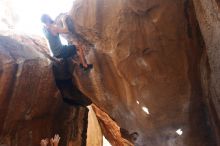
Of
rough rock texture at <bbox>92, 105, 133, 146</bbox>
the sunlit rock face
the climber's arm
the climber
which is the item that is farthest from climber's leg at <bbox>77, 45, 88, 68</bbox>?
rough rock texture at <bbox>92, 105, 133, 146</bbox>

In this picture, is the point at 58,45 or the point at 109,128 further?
the point at 109,128

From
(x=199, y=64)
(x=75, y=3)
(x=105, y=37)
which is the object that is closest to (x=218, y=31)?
(x=199, y=64)

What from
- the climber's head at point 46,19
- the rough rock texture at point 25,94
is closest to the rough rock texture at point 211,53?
the climber's head at point 46,19

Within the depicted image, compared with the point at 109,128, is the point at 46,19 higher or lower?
higher

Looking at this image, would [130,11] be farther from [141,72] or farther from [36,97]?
[36,97]

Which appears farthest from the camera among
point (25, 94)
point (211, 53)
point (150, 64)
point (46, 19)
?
point (25, 94)

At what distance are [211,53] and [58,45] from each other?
5016mm

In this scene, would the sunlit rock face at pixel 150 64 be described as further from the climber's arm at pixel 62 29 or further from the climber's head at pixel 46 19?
the climber's head at pixel 46 19

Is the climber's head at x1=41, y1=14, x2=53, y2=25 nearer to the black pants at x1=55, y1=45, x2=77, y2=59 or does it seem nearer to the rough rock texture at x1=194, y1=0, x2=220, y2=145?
the black pants at x1=55, y1=45, x2=77, y2=59

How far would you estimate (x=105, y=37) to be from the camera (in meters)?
7.59

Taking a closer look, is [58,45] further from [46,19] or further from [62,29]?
[46,19]

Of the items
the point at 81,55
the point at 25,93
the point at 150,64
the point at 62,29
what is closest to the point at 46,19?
the point at 62,29

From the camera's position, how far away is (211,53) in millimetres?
5195

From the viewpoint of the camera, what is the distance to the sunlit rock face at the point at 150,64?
6551mm
